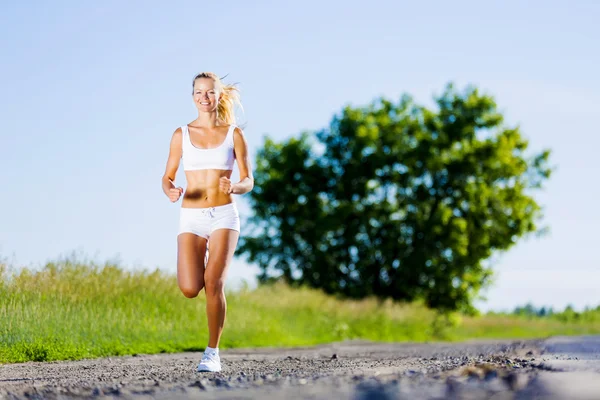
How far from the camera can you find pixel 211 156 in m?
7.44

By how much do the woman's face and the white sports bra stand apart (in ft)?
1.02

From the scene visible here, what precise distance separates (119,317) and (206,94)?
6.50 meters

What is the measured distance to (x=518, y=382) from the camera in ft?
15.9

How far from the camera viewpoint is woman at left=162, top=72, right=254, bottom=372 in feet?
24.1

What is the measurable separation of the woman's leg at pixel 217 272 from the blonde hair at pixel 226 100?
114 centimetres

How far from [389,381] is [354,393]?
562 mm

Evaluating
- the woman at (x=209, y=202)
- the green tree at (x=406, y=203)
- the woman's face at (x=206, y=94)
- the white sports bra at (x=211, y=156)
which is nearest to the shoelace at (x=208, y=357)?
the woman at (x=209, y=202)

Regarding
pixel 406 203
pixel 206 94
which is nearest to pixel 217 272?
pixel 206 94

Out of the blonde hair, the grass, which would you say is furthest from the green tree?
the blonde hair

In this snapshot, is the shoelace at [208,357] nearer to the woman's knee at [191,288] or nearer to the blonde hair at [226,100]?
the woman's knee at [191,288]

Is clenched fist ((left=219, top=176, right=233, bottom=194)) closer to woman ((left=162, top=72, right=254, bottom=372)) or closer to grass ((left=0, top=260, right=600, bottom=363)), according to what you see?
woman ((left=162, top=72, right=254, bottom=372))

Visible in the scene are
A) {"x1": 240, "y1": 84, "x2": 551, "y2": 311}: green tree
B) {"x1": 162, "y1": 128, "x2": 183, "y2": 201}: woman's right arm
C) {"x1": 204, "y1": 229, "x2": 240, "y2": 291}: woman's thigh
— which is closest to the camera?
{"x1": 204, "y1": 229, "x2": 240, "y2": 291}: woman's thigh

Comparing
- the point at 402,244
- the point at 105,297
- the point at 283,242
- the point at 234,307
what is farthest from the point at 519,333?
the point at 105,297

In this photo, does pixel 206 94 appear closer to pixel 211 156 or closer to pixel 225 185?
pixel 211 156
